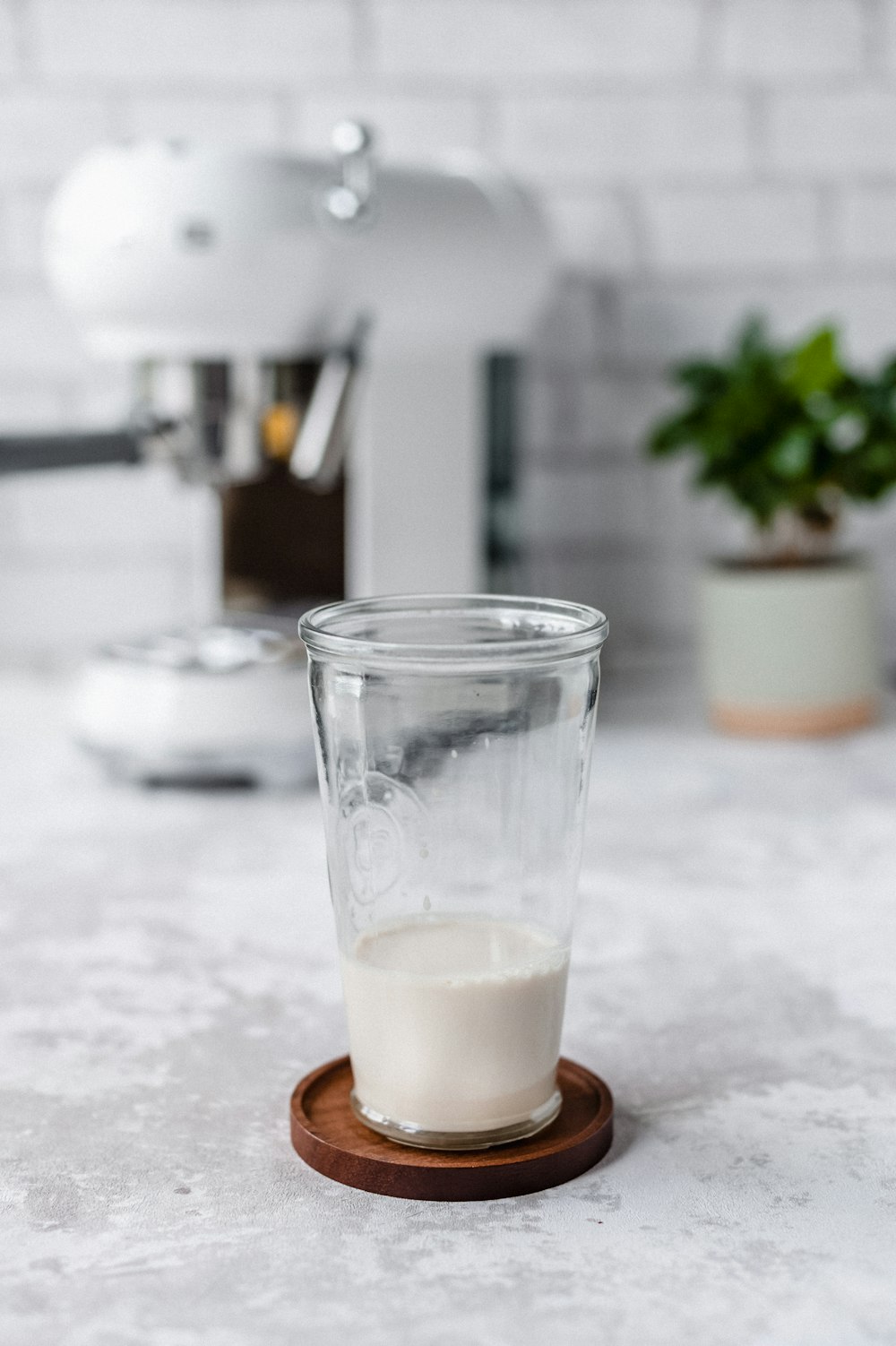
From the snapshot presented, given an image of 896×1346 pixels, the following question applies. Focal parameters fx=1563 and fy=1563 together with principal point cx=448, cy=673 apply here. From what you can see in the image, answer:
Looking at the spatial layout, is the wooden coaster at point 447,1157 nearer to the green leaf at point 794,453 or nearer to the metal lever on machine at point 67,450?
the metal lever on machine at point 67,450

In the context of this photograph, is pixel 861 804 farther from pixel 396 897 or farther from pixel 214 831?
pixel 396 897

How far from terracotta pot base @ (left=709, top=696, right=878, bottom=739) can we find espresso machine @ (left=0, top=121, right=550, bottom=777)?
0.23 meters

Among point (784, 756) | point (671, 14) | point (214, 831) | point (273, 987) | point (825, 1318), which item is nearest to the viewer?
point (825, 1318)

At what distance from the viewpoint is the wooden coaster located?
19.7 inches

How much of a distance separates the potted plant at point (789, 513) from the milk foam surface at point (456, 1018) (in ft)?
2.22

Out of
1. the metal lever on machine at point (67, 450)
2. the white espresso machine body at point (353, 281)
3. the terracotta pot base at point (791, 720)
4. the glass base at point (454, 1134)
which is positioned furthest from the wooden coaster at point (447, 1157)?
the terracotta pot base at point (791, 720)

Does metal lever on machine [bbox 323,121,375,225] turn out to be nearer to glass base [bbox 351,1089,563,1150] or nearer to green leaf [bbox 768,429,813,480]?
green leaf [bbox 768,429,813,480]

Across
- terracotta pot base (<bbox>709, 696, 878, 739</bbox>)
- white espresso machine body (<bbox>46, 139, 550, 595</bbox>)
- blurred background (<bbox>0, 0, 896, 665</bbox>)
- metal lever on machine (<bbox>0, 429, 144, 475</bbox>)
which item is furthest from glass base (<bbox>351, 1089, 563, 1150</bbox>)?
blurred background (<bbox>0, 0, 896, 665</bbox>)

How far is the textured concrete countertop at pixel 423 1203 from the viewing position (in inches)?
17.4

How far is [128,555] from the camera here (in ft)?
4.73

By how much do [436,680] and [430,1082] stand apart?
13 cm

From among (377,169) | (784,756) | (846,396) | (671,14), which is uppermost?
(671,14)

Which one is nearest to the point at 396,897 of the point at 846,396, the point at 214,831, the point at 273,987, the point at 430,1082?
the point at 430,1082

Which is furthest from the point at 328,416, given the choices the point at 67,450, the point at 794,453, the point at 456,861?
the point at 456,861
